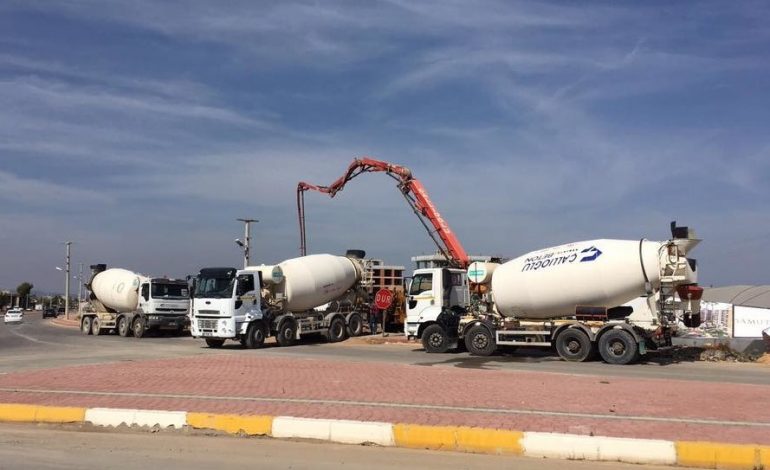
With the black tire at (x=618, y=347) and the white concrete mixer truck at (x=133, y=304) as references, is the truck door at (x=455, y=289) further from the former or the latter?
the white concrete mixer truck at (x=133, y=304)

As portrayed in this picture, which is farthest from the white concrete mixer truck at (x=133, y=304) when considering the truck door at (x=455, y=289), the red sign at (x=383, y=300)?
the truck door at (x=455, y=289)

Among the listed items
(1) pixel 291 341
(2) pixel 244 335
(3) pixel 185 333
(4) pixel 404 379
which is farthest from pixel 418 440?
(3) pixel 185 333

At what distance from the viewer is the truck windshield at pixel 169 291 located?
32750mm

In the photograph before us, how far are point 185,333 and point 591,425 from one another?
98.0 feet

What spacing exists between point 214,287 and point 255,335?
2300mm

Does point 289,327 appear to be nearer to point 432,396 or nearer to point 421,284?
point 421,284

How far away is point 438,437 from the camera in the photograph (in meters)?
8.12

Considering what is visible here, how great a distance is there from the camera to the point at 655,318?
1792cm

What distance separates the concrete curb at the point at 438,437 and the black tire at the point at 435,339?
13.3 meters

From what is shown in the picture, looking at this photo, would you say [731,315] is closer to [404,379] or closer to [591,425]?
[404,379]

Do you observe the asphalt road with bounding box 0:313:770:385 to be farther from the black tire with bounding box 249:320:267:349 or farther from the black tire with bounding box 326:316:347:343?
the black tire with bounding box 326:316:347:343

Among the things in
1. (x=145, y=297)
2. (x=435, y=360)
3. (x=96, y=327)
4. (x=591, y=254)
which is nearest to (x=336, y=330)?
(x=435, y=360)

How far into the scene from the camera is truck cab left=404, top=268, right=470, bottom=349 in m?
21.7

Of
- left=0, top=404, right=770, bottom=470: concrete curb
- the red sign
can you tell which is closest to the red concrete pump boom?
the red sign
